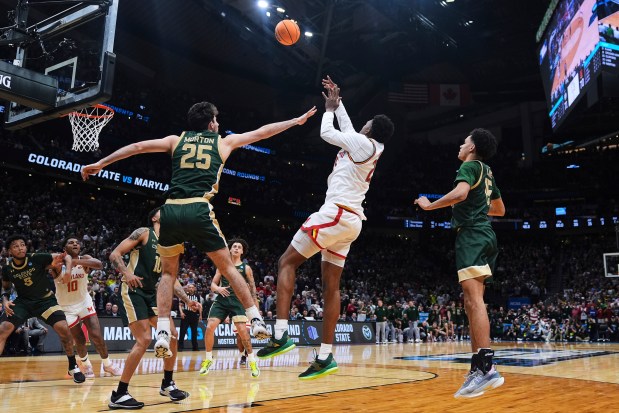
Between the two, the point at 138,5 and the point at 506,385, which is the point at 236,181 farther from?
the point at 506,385

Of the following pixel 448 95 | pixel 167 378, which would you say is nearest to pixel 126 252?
pixel 167 378

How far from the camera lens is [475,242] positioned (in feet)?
18.1

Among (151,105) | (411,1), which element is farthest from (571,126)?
(151,105)

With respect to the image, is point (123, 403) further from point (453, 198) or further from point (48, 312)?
point (453, 198)

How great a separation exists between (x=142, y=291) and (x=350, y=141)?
126 inches

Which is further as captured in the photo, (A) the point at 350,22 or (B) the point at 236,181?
(B) the point at 236,181

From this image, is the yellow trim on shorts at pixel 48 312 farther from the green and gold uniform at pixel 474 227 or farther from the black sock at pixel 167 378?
the green and gold uniform at pixel 474 227

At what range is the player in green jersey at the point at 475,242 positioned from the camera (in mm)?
5164

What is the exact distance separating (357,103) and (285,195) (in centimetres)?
759

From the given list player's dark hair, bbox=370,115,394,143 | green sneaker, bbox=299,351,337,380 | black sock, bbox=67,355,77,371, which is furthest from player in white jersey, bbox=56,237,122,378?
player's dark hair, bbox=370,115,394,143

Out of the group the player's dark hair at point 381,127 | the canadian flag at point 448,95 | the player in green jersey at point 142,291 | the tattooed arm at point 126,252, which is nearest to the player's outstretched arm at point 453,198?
the player's dark hair at point 381,127

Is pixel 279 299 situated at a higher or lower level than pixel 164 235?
lower

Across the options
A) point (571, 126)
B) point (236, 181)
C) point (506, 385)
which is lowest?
point (506, 385)

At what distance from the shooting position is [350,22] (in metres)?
30.3
